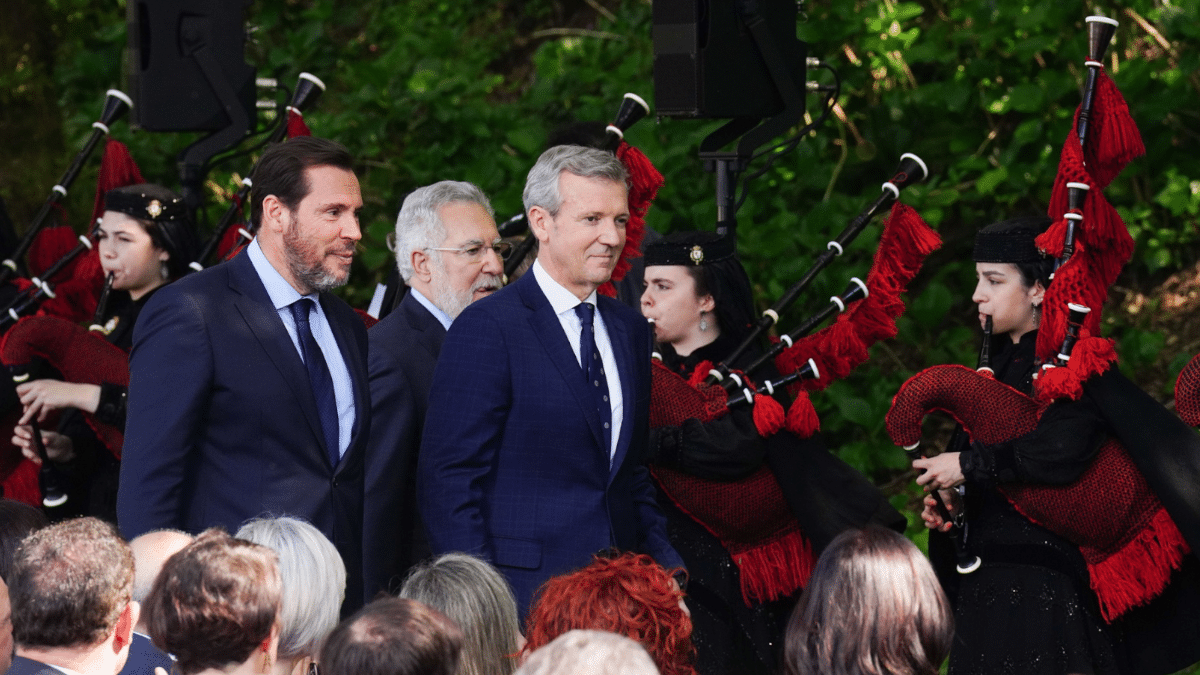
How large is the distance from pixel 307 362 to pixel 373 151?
5.24 metres

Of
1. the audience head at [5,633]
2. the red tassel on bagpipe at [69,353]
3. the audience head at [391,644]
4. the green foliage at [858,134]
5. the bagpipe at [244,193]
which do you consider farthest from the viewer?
the green foliage at [858,134]

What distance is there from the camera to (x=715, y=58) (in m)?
4.39

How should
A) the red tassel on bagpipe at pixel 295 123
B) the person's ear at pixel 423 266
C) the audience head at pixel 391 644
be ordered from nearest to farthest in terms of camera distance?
the audience head at pixel 391 644
the person's ear at pixel 423 266
the red tassel on bagpipe at pixel 295 123

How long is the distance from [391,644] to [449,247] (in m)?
2.13

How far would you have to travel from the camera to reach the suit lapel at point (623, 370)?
10.3ft

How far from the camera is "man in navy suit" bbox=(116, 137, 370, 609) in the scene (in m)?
2.76

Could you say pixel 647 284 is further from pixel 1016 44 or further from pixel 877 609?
pixel 1016 44

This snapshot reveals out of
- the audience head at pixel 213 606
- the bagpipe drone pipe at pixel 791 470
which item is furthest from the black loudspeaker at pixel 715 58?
the audience head at pixel 213 606

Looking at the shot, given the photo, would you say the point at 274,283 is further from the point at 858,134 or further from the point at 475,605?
the point at 858,134

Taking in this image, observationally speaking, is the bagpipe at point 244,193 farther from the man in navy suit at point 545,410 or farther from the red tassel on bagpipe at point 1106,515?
the red tassel on bagpipe at point 1106,515

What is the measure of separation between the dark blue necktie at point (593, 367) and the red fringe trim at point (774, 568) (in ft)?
3.73

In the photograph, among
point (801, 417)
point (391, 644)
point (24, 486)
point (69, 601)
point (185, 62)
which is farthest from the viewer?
point (185, 62)

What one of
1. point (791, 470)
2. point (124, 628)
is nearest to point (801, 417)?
point (791, 470)

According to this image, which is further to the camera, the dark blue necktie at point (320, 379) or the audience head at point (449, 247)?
the audience head at point (449, 247)
